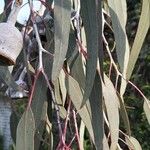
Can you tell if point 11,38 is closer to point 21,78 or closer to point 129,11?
point 21,78

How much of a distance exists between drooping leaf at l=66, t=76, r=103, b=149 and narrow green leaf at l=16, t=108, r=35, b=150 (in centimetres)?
10

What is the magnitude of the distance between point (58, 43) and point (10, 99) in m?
0.57

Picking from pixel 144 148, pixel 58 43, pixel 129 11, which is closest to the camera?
pixel 58 43

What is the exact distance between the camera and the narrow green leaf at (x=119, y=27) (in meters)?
1.01

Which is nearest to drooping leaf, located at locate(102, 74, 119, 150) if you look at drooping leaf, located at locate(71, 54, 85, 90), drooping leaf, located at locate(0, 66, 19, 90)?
drooping leaf, located at locate(71, 54, 85, 90)

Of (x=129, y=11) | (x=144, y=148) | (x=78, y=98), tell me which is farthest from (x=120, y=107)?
(x=129, y=11)

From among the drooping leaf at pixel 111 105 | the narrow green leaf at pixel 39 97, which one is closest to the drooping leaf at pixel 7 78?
the narrow green leaf at pixel 39 97

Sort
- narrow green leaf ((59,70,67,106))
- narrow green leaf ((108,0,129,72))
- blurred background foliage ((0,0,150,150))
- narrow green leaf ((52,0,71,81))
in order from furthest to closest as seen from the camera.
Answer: blurred background foliage ((0,0,150,150)) → narrow green leaf ((59,70,67,106)) → narrow green leaf ((108,0,129,72)) → narrow green leaf ((52,0,71,81))

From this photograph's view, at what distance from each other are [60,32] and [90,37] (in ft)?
0.17

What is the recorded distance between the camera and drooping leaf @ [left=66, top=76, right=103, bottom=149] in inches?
40.8

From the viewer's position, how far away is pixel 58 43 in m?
0.91

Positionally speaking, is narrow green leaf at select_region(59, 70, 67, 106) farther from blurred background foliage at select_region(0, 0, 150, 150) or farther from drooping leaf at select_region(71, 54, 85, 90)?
blurred background foliage at select_region(0, 0, 150, 150)

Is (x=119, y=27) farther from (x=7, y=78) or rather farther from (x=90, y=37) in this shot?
(x=7, y=78)

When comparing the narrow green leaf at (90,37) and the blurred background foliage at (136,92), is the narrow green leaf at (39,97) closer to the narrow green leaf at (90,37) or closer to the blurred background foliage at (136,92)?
the narrow green leaf at (90,37)
